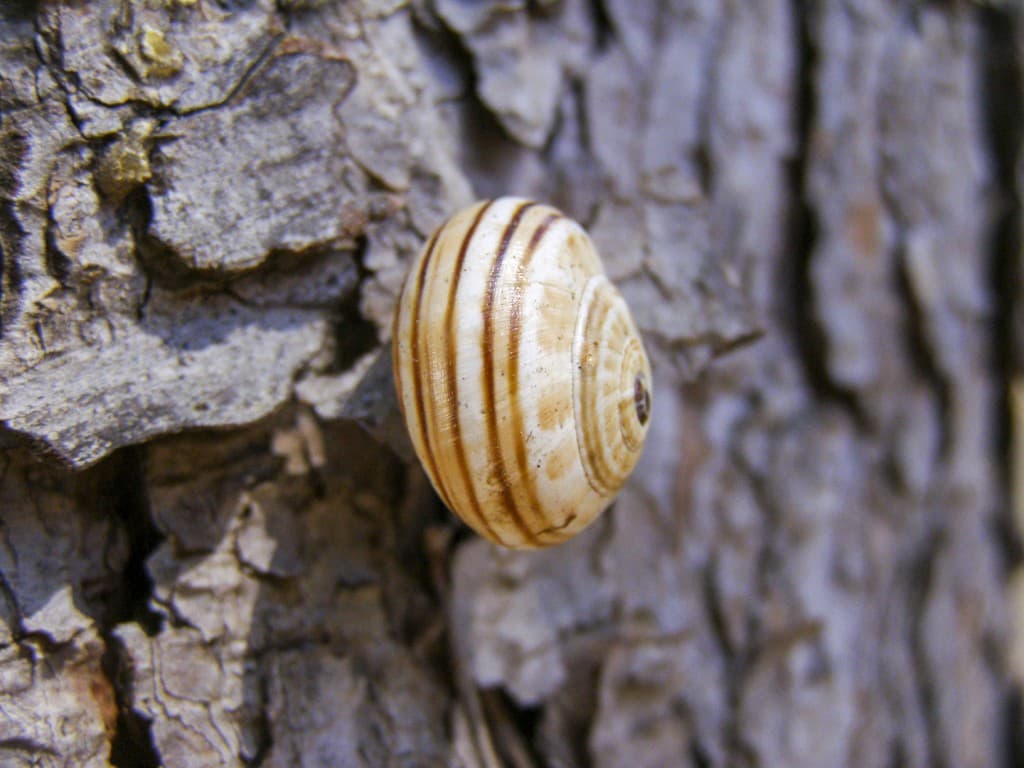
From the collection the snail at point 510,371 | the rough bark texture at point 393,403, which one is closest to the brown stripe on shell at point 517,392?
the snail at point 510,371

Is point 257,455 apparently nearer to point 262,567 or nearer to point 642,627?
point 262,567

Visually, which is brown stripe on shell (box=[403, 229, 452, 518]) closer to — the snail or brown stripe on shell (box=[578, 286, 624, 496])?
the snail

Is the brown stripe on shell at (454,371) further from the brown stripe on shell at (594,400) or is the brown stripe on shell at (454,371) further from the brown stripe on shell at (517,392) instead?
the brown stripe on shell at (594,400)

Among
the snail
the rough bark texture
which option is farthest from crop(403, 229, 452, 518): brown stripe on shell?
the rough bark texture

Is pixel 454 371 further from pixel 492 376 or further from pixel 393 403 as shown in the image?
pixel 393 403

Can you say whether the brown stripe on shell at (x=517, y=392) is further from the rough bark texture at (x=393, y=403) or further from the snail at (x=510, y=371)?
the rough bark texture at (x=393, y=403)

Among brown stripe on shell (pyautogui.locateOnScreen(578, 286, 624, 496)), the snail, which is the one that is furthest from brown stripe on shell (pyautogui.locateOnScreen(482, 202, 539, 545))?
brown stripe on shell (pyautogui.locateOnScreen(578, 286, 624, 496))

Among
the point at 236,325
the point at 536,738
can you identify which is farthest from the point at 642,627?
the point at 236,325
